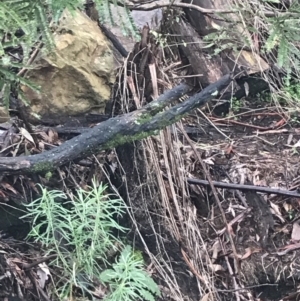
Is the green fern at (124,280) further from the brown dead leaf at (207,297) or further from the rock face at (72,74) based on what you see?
the rock face at (72,74)

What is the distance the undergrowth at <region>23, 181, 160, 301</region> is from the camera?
2.75 meters

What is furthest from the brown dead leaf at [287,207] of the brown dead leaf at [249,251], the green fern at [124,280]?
the green fern at [124,280]

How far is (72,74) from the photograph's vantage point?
4.04 m

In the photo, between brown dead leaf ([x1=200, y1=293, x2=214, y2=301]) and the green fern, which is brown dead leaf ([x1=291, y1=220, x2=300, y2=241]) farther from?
the green fern

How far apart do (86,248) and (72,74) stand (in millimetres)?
1504

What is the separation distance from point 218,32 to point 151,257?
1929mm

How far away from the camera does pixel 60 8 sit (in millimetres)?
2104

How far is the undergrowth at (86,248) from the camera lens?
275 centimetres

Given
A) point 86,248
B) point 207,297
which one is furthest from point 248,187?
point 86,248

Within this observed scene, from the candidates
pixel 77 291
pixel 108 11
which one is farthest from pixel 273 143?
pixel 108 11

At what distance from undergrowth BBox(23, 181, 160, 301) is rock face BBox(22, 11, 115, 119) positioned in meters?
1.05

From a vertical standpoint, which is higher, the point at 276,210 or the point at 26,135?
the point at 26,135

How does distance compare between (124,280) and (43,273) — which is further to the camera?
(43,273)

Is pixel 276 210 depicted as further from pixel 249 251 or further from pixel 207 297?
pixel 207 297
